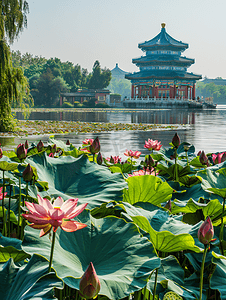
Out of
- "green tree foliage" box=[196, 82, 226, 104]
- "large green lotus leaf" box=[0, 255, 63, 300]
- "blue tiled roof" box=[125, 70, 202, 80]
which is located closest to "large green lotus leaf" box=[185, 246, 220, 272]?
"large green lotus leaf" box=[0, 255, 63, 300]

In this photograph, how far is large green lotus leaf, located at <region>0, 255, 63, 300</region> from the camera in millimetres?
705

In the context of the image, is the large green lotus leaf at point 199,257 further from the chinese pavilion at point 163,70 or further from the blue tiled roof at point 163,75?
the blue tiled roof at point 163,75

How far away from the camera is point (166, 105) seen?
1473 inches

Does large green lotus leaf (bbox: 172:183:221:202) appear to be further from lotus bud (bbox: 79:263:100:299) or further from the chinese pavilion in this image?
the chinese pavilion

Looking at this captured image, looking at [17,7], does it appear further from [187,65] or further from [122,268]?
[187,65]

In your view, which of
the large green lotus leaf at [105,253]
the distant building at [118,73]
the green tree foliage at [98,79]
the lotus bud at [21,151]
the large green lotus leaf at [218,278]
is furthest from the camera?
the distant building at [118,73]

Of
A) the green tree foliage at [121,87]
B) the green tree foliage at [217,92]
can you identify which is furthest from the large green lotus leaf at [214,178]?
the green tree foliage at [121,87]

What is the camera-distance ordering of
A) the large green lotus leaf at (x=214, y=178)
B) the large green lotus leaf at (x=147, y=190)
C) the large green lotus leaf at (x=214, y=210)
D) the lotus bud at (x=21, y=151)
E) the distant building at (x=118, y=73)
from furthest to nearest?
the distant building at (x=118, y=73), the lotus bud at (x=21, y=151), the large green lotus leaf at (x=214, y=178), the large green lotus leaf at (x=147, y=190), the large green lotus leaf at (x=214, y=210)

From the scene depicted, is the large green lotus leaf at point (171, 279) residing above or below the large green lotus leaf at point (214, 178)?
below

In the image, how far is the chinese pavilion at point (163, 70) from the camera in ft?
128

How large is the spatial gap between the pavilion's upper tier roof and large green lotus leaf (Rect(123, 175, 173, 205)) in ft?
132

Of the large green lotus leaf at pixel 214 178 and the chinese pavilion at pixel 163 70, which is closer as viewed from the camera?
the large green lotus leaf at pixel 214 178

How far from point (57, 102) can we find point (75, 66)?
36.5 feet

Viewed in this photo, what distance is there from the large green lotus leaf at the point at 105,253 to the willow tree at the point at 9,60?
8.39m
